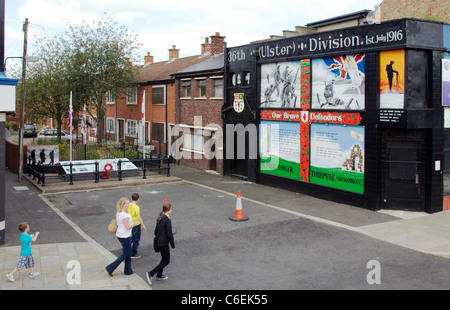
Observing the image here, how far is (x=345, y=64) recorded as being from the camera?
16328mm

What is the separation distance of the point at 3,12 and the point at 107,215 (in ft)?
22.9

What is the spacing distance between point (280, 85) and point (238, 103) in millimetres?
3195

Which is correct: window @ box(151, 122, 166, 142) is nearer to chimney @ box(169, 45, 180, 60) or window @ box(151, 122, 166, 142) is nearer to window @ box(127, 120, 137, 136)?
window @ box(127, 120, 137, 136)

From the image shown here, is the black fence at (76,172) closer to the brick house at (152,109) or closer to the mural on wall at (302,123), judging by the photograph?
the mural on wall at (302,123)

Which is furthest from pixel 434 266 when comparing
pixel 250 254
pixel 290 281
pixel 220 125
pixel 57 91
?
A: pixel 57 91

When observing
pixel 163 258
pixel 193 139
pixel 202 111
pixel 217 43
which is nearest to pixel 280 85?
pixel 202 111

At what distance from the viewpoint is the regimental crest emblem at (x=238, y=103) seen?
2191 centimetres

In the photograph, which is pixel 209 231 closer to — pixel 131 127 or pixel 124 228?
pixel 124 228

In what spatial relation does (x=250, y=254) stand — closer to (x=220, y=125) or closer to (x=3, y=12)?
(x=3, y=12)

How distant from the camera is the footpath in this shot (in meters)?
8.98

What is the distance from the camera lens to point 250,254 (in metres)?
10.9

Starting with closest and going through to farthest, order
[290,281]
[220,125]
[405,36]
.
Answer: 1. [290,281]
2. [405,36]
3. [220,125]

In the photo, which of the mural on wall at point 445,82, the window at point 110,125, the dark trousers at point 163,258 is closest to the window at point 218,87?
the mural on wall at point 445,82

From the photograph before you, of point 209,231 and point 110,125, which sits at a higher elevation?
point 110,125
